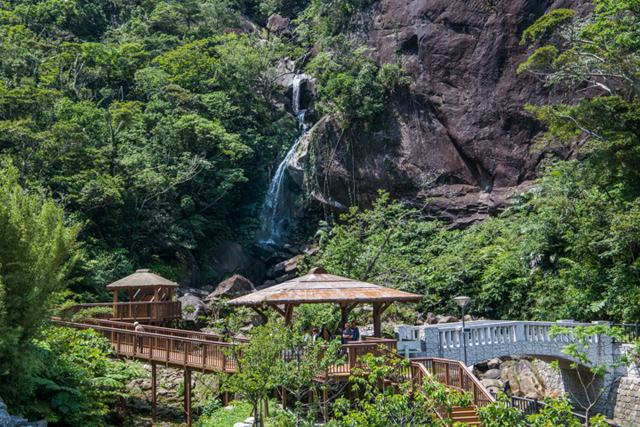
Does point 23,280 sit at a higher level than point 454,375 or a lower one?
higher

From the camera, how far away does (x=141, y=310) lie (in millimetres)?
21828

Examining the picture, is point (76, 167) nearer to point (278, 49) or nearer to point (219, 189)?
point (219, 189)

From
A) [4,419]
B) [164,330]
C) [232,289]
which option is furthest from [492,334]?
[232,289]

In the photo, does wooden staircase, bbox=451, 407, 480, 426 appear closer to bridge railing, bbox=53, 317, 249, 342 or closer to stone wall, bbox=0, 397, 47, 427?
bridge railing, bbox=53, 317, 249, 342

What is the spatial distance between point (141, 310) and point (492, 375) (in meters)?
14.7

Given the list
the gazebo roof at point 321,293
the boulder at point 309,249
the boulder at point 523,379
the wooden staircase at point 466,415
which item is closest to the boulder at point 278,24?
the boulder at point 309,249

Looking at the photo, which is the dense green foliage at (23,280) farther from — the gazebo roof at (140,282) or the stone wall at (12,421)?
the gazebo roof at (140,282)

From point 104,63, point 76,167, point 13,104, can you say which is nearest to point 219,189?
point 76,167

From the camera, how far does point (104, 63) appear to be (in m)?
39.1

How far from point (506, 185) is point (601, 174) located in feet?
28.6

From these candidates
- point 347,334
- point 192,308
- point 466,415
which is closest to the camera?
point 466,415

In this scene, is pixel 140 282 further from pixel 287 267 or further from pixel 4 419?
pixel 4 419

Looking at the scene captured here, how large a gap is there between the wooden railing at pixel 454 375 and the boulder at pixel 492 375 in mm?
9943

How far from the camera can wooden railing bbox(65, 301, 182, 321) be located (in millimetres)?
21000
